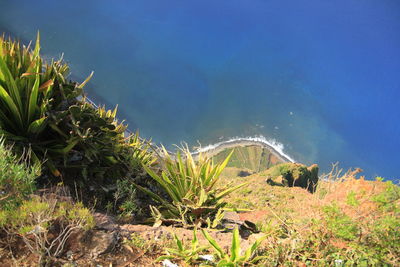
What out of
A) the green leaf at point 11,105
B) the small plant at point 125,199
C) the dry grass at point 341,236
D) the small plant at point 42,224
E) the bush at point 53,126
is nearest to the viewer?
the small plant at point 42,224

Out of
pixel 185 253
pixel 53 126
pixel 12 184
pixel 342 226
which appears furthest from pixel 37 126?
pixel 342 226

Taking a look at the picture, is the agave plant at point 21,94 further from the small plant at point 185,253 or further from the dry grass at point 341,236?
the dry grass at point 341,236

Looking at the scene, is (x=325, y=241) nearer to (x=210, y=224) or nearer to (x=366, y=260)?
(x=366, y=260)

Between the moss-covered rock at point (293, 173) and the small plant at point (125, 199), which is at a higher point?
the moss-covered rock at point (293, 173)

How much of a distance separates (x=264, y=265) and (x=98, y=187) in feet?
6.47

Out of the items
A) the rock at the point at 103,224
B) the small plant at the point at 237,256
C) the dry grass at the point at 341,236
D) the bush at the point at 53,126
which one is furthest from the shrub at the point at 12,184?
the dry grass at the point at 341,236

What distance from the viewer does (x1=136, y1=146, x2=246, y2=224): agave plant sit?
11.8ft

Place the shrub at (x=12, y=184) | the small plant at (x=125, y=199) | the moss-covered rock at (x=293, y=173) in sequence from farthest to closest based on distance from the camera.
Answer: the moss-covered rock at (x=293, y=173) → the small plant at (x=125, y=199) → the shrub at (x=12, y=184)

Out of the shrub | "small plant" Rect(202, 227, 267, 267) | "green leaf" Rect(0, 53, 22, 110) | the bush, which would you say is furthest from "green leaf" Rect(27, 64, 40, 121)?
"small plant" Rect(202, 227, 267, 267)

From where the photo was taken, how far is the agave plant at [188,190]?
360cm

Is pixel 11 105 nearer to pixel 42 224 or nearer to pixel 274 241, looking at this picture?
pixel 42 224

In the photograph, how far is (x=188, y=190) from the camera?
12.8 ft

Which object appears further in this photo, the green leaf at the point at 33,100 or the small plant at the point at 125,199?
the small plant at the point at 125,199

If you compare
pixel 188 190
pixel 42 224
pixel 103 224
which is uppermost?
pixel 188 190
